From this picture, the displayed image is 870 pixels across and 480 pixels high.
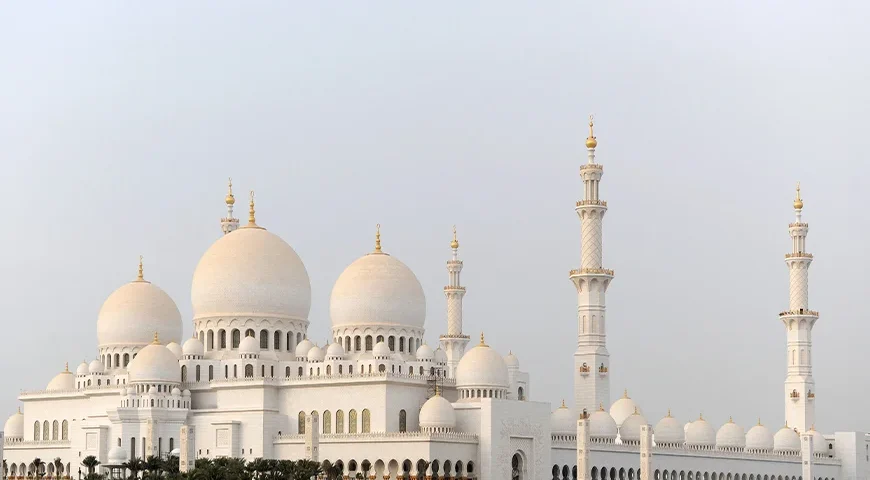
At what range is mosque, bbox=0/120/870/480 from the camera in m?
64.0

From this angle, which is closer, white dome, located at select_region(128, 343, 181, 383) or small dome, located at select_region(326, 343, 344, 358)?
white dome, located at select_region(128, 343, 181, 383)

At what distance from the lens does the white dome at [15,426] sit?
75.3 m

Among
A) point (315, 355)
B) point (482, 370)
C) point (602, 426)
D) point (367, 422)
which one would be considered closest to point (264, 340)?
point (315, 355)

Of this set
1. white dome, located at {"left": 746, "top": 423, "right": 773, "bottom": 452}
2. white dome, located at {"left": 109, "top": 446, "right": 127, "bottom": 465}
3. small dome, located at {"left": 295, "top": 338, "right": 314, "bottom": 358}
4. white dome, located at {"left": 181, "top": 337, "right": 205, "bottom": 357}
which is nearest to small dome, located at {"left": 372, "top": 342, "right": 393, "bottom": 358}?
small dome, located at {"left": 295, "top": 338, "right": 314, "bottom": 358}

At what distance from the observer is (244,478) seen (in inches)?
2140

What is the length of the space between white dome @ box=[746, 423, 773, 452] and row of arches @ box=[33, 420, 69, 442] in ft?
111

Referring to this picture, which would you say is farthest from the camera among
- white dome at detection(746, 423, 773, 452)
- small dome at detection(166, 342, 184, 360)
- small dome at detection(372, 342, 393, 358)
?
white dome at detection(746, 423, 773, 452)

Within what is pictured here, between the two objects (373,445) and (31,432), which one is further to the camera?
(31,432)

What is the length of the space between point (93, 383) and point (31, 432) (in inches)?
184

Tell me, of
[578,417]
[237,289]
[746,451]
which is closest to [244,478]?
[237,289]

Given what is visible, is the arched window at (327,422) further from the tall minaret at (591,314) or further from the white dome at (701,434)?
the white dome at (701,434)

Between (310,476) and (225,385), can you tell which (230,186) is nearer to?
(225,385)

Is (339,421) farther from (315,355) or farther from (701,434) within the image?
(701,434)

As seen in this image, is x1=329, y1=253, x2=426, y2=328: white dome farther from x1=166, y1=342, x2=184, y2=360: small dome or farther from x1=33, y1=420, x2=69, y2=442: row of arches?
x1=33, y1=420, x2=69, y2=442: row of arches
